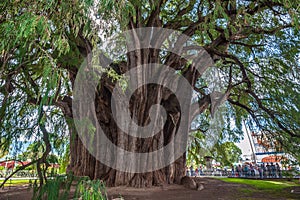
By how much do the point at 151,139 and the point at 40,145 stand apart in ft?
11.7

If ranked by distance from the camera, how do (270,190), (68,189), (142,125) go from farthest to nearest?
(270,190)
(142,125)
(68,189)

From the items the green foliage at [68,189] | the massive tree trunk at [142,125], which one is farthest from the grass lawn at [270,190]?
the green foliage at [68,189]

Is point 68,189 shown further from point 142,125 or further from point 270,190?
point 270,190

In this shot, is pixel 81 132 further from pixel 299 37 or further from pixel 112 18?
pixel 299 37

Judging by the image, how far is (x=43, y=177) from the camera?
70.9 inches

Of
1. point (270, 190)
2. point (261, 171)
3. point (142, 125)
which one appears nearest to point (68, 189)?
point (142, 125)

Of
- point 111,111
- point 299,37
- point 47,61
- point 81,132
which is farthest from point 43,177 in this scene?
point 299,37

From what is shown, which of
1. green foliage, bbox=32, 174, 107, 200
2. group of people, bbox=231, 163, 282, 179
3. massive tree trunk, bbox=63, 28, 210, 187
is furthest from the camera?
group of people, bbox=231, 163, 282, 179

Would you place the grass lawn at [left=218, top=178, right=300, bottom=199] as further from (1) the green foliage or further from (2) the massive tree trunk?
(1) the green foliage

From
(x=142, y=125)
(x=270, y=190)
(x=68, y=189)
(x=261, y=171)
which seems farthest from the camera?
(x=261, y=171)

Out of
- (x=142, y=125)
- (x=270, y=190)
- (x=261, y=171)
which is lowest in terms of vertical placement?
(x=270, y=190)

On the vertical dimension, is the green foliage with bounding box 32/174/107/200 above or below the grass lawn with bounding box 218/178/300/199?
above

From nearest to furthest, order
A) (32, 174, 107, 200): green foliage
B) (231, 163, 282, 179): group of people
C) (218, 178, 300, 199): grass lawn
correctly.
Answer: (32, 174, 107, 200): green foliage → (218, 178, 300, 199): grass lawn → (231, 163, 282, 179): group of people

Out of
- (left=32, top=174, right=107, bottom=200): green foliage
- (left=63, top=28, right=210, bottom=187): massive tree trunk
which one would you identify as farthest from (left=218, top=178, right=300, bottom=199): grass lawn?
(left=32, top=174, right=107, bottom=200): green foliage
